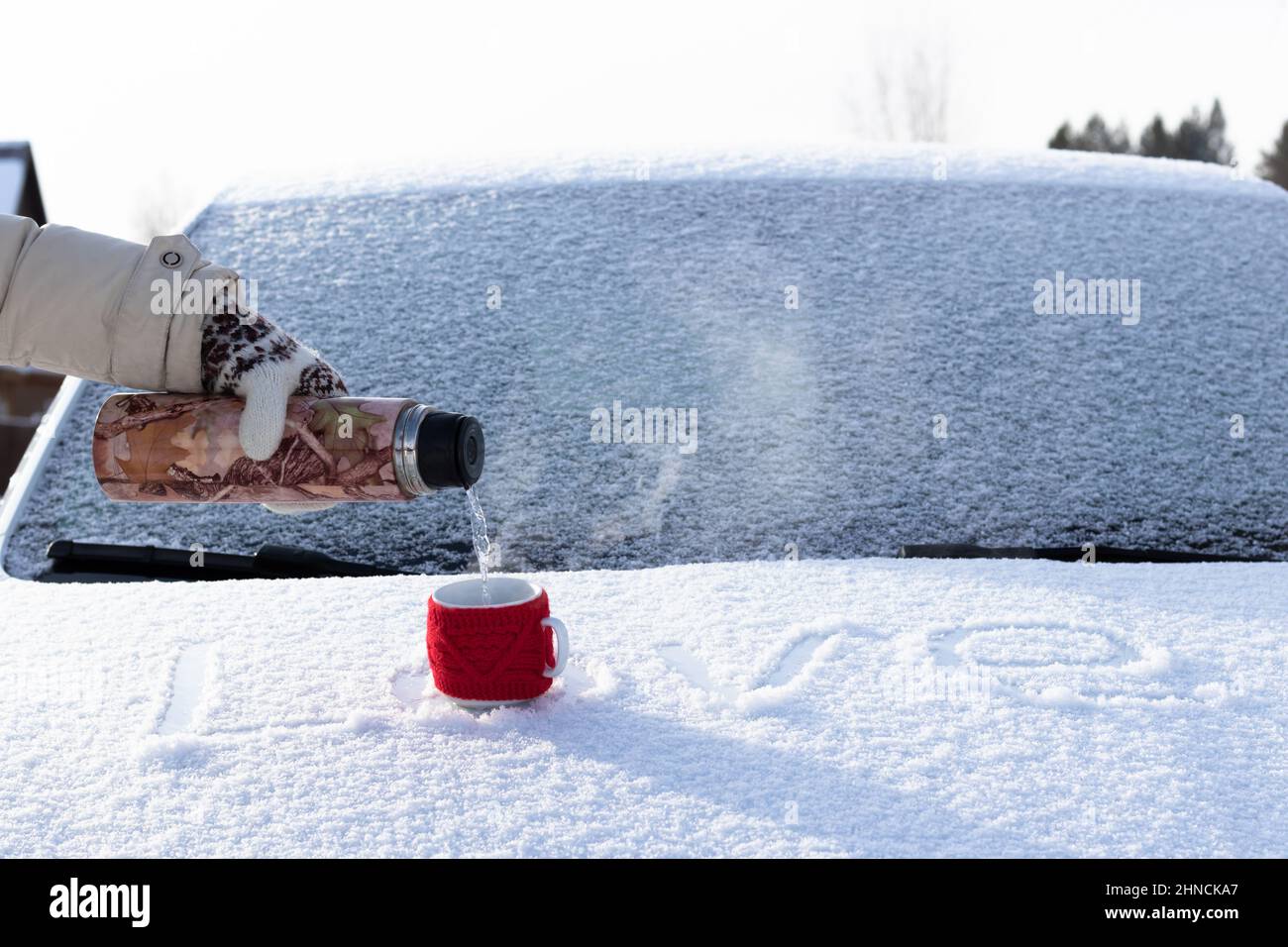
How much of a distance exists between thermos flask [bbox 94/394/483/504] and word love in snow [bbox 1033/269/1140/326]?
1085 millimetres

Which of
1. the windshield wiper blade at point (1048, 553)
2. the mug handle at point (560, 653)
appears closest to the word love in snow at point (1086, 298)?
the windshield wiper blade at point (1048, 553)

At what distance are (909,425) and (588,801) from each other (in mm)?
877

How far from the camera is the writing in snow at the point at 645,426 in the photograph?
5.32ft

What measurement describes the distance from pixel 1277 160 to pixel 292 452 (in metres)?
40.4

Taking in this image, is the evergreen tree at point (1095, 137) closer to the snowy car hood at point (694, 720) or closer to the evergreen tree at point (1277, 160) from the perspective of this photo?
the evergreen tree at point (1277, 160)

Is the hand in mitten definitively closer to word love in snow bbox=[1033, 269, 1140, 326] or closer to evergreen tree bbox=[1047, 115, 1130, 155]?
word love in snow bbox=[1033, 269, 1140, 326]

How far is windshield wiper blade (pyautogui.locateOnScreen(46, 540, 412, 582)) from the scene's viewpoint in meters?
1.51

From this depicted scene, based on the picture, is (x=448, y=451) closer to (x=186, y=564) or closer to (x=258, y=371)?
(x=258, y=371)

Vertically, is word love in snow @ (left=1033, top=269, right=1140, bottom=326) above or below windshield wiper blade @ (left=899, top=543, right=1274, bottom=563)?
above

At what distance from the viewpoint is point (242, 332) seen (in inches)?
45.4
